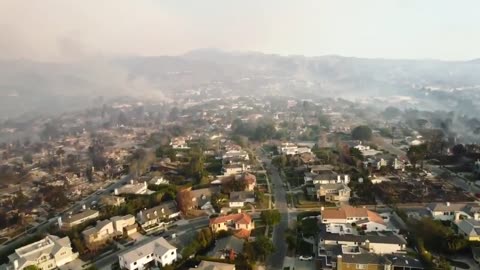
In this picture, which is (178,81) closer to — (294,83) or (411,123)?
(294,83)

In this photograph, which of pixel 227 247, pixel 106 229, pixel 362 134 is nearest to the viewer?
pixel 227 247

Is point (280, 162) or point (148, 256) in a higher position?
point (148, 256)

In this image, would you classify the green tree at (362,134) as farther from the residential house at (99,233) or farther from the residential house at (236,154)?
the residential house at (99,233)

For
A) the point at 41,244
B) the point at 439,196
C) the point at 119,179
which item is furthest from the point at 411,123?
the point at 41,244

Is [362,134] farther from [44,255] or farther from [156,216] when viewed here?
[44,255]

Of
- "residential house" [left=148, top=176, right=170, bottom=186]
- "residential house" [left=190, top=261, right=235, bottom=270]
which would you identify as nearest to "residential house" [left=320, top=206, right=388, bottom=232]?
"residential house" [left=190, top=261, right=235, bottom=270]

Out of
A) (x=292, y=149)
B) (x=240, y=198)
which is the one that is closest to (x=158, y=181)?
(x=240, y=198)
